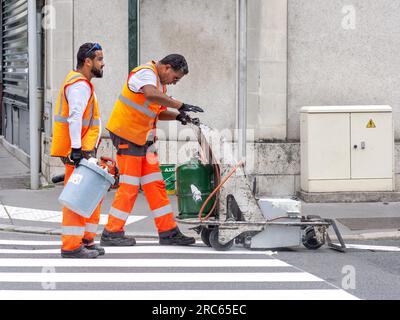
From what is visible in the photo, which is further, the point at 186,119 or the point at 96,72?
the point at 186,119

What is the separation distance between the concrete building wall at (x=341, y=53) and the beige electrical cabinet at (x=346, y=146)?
0.59m

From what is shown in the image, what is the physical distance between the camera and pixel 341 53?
1339cm

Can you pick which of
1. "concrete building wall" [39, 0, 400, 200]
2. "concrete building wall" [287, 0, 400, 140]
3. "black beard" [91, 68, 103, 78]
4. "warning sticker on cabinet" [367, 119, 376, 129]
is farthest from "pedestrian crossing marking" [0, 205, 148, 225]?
"warning sticker on cabinet" [367, 119, 376, 129]

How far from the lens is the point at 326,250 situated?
30.9 ft

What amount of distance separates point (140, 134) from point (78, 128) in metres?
0.81

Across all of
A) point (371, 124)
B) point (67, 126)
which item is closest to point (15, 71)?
point (371, 124)

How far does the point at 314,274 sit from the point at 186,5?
20.2 feet

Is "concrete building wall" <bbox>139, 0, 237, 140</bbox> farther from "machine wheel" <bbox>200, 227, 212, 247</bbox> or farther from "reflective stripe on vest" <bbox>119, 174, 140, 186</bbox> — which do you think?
"reflective stripe on vest" <bbox>119, 174, 140, 186</bbox>

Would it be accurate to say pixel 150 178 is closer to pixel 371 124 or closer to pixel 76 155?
pixel 76 155
